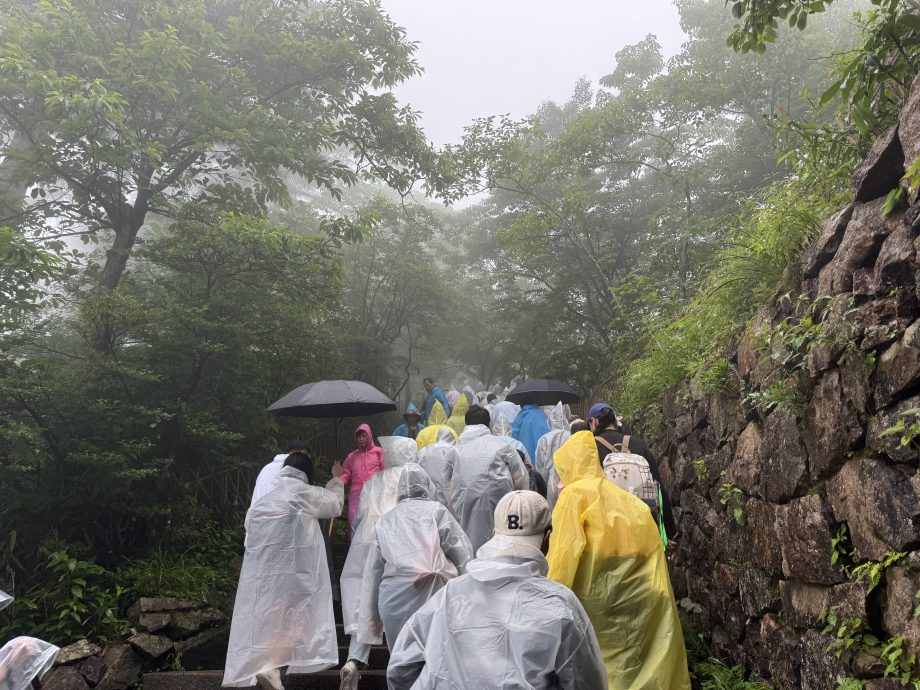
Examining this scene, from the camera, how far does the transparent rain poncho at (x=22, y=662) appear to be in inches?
112

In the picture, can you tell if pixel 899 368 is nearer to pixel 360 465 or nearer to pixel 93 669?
pixel 360 465

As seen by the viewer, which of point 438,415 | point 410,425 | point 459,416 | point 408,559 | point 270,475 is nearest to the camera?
point 408,559

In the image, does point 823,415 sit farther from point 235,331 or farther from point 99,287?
point 99,287

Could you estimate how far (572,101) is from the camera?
2258 cm

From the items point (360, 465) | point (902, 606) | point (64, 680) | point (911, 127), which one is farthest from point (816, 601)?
point (64, 680)

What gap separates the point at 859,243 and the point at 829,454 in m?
1.18

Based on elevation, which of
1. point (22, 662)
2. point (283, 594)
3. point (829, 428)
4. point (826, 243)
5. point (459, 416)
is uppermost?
point (826, 243)

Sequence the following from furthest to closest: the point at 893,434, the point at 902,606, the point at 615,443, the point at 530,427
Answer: the point at 530,427 < the point at 615,443 < the point at 893,434 < the point at 902,606

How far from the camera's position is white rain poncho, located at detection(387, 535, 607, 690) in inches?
80.8

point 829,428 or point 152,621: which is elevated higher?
point 829,428

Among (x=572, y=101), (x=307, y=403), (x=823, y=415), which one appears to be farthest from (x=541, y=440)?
(x=572, y=101)

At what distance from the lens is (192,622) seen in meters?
6.12

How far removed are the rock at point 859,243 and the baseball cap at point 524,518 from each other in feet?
7.52

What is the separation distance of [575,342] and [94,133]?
34.1ft
